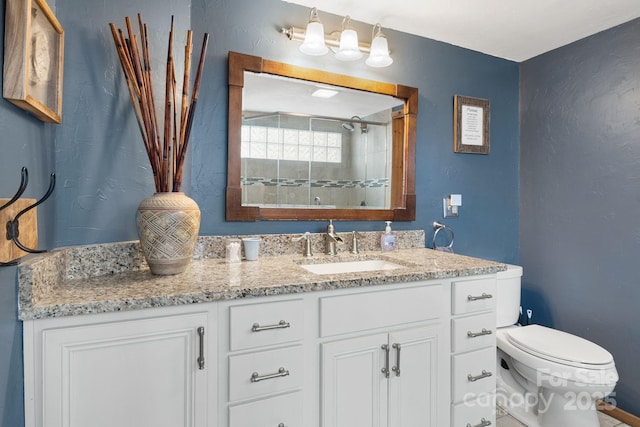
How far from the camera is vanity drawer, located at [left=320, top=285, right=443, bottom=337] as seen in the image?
1.23 metres

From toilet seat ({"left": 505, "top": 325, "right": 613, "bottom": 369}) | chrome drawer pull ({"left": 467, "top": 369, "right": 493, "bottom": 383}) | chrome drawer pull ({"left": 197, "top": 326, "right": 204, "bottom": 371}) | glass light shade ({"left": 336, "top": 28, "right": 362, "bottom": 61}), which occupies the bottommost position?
chrome drawer pull ({"left": 467, "top": 369, "right": 493, "bottom": 383})

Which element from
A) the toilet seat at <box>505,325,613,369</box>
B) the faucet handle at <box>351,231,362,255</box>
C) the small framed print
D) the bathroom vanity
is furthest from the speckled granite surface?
the small framed print

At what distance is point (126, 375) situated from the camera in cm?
97

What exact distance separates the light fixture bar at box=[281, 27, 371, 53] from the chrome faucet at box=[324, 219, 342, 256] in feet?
3.09

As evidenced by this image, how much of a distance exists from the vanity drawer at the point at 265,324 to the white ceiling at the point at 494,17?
1.43 metres

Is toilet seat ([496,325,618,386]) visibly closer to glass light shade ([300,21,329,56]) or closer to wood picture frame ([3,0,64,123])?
glass light shade ([300,21,329,56])

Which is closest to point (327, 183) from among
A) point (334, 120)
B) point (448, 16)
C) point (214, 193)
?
point (334, 120)

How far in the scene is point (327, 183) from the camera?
73.3 inches

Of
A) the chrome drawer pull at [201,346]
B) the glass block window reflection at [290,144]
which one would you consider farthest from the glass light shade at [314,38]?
the chrome drawer pull at [201,346]

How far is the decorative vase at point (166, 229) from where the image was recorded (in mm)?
→ 1149

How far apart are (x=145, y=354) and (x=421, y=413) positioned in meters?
1.06

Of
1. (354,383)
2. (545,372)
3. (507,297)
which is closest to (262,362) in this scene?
(354,383)

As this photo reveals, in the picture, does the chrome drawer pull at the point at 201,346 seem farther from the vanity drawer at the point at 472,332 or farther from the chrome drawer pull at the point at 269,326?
the vanity drawer at the point at 472,332

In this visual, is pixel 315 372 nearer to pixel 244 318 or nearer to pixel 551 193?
pixel 244 318
